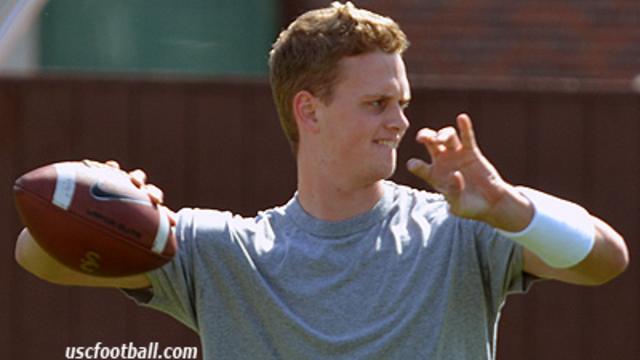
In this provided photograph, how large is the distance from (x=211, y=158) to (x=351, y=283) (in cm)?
320

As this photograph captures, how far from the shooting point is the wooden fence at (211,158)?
649 centimetres

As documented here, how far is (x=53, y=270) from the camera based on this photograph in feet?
11.7

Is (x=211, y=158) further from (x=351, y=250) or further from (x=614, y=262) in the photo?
(x=614, y=262)

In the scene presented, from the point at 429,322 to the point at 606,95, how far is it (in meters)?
3.34

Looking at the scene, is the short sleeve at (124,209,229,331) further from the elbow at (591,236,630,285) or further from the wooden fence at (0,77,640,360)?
the wooden fence at (0,77,640,360)

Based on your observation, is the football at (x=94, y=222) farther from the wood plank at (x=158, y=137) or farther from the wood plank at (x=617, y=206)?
the wood plank at (x=617, y=206)

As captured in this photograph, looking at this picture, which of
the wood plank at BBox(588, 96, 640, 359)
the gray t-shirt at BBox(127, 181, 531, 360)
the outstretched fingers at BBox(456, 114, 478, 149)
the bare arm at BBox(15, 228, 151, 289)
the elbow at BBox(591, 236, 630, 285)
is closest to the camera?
the outstretched fingers at BBox(456, 114, 478, 149)

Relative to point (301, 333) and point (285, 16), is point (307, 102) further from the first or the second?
point (285, 16)

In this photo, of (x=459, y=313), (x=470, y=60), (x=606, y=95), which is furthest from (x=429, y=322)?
(x=470, y=60)

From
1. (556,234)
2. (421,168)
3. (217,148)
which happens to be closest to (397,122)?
(421,168)

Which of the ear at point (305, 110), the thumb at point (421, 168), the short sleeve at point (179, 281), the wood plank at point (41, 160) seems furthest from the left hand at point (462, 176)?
the wood plank at point (41, 160)

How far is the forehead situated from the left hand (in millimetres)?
302

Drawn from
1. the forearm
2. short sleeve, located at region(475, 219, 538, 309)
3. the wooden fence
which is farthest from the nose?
the wooden fence

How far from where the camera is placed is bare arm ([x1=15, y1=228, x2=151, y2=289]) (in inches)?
139
